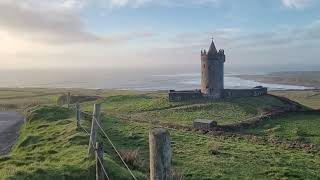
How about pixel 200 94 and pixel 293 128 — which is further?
pixel 200 94

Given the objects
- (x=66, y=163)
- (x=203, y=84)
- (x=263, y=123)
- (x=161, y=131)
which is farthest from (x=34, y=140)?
(x=203, y=84)

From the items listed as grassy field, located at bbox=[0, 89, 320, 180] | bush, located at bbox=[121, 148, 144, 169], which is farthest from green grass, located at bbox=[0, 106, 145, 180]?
bush, located at bbox=[121, 148, 144, 169]

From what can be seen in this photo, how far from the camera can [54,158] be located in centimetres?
1812

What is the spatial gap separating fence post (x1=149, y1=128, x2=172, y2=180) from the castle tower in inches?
1892

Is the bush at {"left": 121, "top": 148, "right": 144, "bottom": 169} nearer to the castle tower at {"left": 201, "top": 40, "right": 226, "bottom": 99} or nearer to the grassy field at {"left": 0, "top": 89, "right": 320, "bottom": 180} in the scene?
the grassy field at {"left": 0, "top": 89, "right": 320, "bottom": 180}

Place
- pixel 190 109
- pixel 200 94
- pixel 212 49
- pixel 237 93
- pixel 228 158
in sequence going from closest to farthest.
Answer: pixel 228 158
pixel 190 109
pixel 237 93
pixel 200 94
pixel 212 49

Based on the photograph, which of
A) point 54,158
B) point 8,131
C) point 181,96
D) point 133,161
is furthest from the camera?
point 181,96

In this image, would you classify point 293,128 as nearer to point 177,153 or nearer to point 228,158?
point 228,158

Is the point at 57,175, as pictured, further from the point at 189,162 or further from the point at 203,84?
the point at 203,84

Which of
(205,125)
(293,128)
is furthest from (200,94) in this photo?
(293,128)

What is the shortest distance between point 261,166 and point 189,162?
364 cm

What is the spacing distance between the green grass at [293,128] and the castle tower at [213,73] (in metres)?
15.1

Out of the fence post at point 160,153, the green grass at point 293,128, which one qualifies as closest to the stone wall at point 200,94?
the green grass at point 293,128

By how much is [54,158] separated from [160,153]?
1220 centimetres
